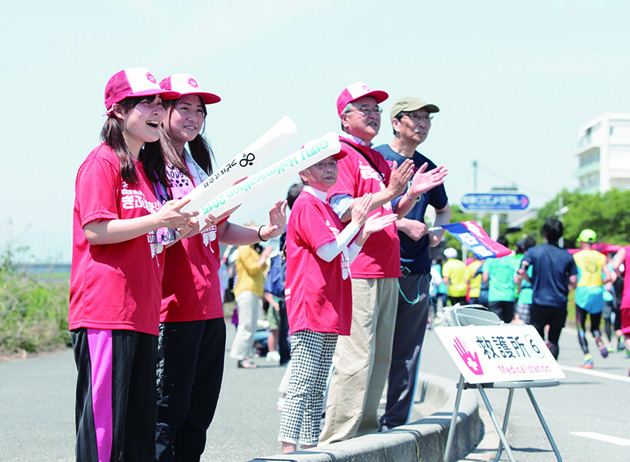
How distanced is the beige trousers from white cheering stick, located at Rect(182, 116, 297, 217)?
2.22 metres

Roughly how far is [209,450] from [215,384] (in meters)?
1.90

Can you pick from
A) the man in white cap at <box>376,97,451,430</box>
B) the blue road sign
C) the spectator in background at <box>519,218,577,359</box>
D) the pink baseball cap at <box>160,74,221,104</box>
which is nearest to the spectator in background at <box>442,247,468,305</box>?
the blue road sign

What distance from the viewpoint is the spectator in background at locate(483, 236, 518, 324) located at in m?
14.5

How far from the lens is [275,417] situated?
727 cm

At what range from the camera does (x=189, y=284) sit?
3826 millimetres

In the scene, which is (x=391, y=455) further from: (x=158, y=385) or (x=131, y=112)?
(x=131, y=112)

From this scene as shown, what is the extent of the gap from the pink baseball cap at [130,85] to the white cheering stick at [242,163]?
0.47 m

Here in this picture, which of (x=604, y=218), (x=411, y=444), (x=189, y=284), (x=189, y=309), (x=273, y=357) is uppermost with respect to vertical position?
(x=604, y=218)

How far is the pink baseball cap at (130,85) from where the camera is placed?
338cm

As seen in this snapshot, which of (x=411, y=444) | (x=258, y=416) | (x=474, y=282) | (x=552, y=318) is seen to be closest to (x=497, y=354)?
(x=411, y=444)

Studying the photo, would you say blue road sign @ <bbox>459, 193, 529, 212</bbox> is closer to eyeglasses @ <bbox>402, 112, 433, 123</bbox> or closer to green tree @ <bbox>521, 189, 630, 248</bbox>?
eyeglasses @ <bbox>402, 112, 433, 123</bbox>

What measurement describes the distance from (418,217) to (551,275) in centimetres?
494

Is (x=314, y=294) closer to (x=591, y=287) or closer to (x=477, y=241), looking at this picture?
(x=477, y=241)

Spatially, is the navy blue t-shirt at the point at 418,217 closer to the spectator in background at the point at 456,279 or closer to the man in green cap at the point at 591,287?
the man in green cap at the point at 591,287
